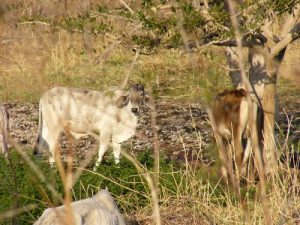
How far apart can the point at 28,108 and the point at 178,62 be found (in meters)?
3.35

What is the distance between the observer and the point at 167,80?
15.6m

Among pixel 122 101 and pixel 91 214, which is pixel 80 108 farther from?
pixel 91 214

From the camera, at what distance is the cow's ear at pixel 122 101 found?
11358 mm

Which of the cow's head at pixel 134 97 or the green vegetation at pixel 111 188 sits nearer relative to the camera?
the green vegetation at pixel 111 188

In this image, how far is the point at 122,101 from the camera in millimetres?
11539

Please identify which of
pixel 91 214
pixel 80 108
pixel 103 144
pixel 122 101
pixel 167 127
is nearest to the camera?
pixel 91 214

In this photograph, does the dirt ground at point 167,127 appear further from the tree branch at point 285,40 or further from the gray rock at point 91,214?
the gray rock at point 91,214

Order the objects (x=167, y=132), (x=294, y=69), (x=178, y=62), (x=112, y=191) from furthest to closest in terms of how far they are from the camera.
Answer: (x=178, y=62)
(x=167, y=132)
(x=112, y=191)
(x=294, y=69)

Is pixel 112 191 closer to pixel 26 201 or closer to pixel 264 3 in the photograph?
pixel 26 201

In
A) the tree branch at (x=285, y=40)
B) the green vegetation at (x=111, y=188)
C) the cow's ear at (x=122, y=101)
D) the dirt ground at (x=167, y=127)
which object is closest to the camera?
the green vegetation at (x=111, y=188)

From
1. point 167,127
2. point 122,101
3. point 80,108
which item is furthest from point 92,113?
point 167,127

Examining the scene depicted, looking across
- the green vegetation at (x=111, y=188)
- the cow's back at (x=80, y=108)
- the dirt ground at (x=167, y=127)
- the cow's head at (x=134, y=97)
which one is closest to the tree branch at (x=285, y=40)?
the green vegetation at (x=111, y=188)

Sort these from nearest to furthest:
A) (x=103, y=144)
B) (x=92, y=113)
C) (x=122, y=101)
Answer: (x=103, y=144) → (x=122, y=101) → (x=92, y=113)

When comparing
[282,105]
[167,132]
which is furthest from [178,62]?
[167,132]
